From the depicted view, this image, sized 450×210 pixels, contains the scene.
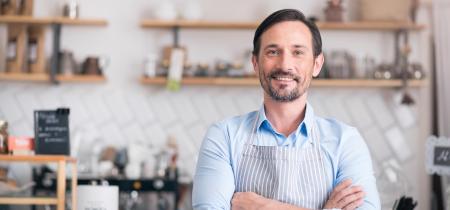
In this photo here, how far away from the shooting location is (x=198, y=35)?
574cm

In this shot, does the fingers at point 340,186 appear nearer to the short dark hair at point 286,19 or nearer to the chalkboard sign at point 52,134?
the short dark hair at point 286,19

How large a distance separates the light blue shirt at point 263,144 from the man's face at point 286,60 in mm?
117

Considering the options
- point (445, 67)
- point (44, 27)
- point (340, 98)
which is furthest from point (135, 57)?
point (445, 67)

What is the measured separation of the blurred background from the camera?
5523mm

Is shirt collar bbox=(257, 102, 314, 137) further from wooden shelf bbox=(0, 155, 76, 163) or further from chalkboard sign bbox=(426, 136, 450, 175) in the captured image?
wooden shelf bbox=(0, 155, 76, 163)

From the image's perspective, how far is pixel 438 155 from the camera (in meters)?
2.94

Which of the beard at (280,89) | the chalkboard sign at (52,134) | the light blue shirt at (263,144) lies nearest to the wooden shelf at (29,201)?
the chalkboard sign at (52,134)

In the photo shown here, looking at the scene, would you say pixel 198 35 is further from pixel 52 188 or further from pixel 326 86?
pixel 52 188

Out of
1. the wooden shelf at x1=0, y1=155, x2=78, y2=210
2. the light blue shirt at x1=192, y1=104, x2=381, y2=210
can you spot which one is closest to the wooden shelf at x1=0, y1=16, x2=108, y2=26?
the wooden shelf at x1=0, y1=155, x2=78, y2=210

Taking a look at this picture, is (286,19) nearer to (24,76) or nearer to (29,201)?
(29,201)

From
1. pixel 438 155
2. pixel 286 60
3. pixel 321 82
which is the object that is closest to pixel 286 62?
pixel 286 60

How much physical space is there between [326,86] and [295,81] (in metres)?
3.63

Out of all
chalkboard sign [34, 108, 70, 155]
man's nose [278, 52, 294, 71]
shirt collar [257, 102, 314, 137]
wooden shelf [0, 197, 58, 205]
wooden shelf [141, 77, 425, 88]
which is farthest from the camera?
wooden shelf [141, 77, 425, 88]

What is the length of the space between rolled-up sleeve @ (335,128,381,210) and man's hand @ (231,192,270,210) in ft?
0.77
